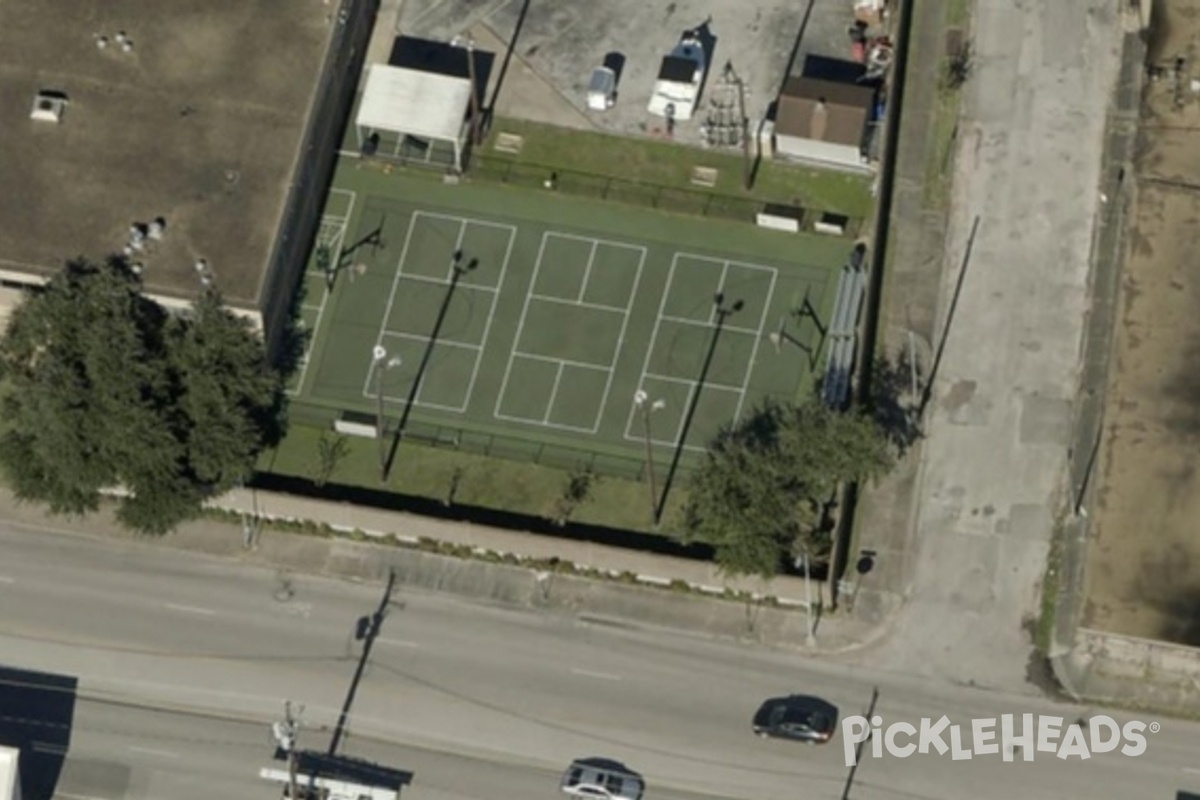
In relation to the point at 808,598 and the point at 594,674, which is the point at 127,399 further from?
the point at 808,598

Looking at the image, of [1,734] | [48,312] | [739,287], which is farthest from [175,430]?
[739,287]

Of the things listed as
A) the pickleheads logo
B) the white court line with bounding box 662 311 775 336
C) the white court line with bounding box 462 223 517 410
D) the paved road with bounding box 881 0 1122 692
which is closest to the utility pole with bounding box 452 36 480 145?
the white court line with bounding box 462 223 517 410

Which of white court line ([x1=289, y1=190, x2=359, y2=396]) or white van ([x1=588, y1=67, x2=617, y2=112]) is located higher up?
white van ([x1=588, y1=67, x2=617, y2=112])

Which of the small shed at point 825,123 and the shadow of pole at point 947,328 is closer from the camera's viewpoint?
the shadow of pole at point 947,328

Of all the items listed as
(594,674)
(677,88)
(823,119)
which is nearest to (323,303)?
(677,88)

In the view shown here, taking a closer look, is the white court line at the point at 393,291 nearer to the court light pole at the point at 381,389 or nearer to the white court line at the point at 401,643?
the court light pole at the point at 381,389

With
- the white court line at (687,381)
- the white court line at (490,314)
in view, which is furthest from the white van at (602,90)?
the white court line at (687,381)

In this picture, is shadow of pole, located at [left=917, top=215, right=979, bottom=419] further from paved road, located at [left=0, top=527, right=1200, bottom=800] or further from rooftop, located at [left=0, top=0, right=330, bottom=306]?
rooftop, located at [left=0, top=0, right=330, bottom=306]
